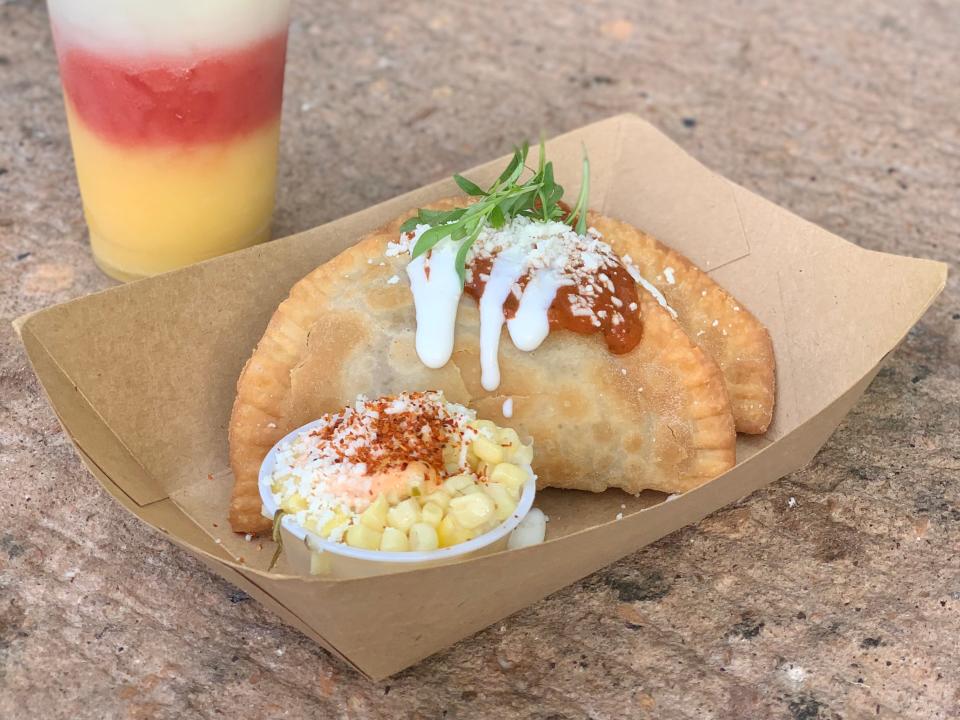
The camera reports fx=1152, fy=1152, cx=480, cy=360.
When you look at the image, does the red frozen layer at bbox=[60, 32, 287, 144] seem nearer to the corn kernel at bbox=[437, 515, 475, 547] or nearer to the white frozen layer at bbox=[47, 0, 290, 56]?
the white frozen layer at bbox=[47, 0, 290, 56]

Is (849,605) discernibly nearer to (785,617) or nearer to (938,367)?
(785,617)

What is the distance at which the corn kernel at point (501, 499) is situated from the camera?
1.76 metres

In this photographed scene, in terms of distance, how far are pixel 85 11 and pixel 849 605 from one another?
5.75ft

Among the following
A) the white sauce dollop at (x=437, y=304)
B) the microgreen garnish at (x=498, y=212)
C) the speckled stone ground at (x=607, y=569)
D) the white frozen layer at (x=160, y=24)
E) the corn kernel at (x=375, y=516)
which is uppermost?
the white frozen layer at (x=160, y=24)

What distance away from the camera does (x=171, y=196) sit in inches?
95.2

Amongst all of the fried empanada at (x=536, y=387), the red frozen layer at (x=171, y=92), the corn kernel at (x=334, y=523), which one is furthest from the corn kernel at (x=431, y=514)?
the red frozen layer at (x=171, y=92)

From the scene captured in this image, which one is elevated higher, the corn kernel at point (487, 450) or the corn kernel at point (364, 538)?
the corn kernel at point (487, 450)

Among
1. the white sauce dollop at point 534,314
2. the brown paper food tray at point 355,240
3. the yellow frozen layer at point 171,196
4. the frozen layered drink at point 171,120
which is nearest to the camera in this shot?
the brown paper food tray at point 355,240

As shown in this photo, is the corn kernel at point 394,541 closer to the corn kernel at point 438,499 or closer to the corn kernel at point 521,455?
the corn kernel at point 438,499

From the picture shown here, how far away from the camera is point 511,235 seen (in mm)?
2133

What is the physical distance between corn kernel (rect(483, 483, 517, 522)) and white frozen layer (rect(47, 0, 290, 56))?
1053 millimetres

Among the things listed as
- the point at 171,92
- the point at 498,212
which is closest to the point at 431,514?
the point at 498,212

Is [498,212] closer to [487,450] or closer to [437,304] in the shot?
[437,304]

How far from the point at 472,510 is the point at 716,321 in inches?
33.0
